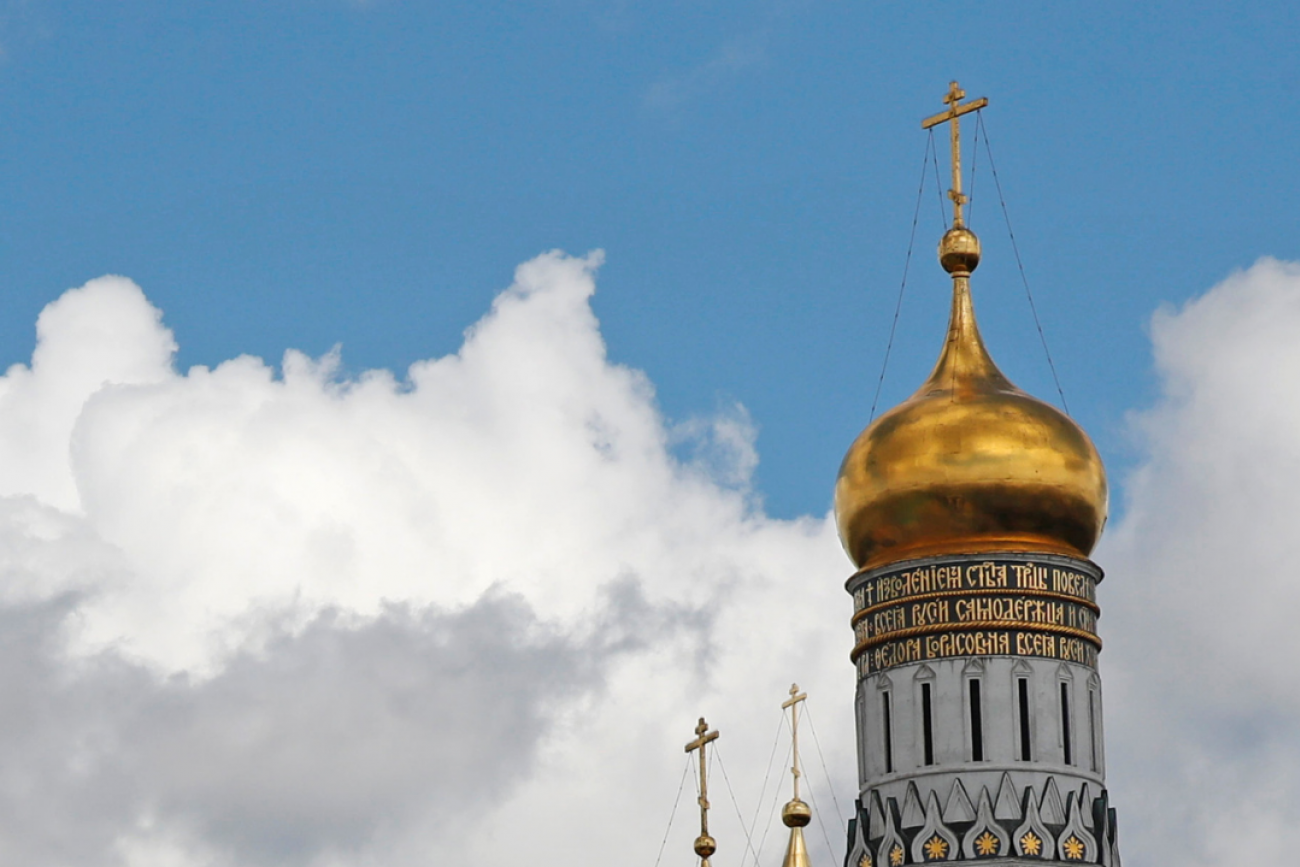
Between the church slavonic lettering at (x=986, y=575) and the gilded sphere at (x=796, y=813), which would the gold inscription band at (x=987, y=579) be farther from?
the gilded sphere at (x=796, y=813)

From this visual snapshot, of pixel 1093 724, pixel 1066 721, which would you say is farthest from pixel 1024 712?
pixel 1093 724

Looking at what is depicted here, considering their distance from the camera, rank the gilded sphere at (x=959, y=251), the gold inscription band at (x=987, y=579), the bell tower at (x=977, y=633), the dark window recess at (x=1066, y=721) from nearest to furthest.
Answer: the bell tower at (x=977, y=633) < the dark window recess at (x=1066, y=721) < the gold inscription band at (x=987, y=579) < the gilded sphere at (x=959, y=251)

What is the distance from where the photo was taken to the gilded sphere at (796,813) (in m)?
56.2

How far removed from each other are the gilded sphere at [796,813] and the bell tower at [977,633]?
679 cm

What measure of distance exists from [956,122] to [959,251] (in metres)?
1.78

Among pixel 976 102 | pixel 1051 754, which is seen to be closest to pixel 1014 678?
pixel 1051 754

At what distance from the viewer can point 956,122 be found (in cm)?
5147

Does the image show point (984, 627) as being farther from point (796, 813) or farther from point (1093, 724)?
point (796, 813)

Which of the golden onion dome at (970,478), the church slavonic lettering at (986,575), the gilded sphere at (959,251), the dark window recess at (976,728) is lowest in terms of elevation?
the dark window recess at (976,728)

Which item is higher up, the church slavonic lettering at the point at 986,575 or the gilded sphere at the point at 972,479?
the gilded sphere at the point at 972,479

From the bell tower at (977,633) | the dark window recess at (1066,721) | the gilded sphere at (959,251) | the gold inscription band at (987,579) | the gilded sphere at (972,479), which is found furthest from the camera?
the gilded sphere at (959,251)

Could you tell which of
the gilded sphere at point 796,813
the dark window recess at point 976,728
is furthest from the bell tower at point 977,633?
the gilded sphere at point 796,813

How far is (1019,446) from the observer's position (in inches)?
1927

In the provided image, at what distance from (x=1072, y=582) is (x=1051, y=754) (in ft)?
7.64
